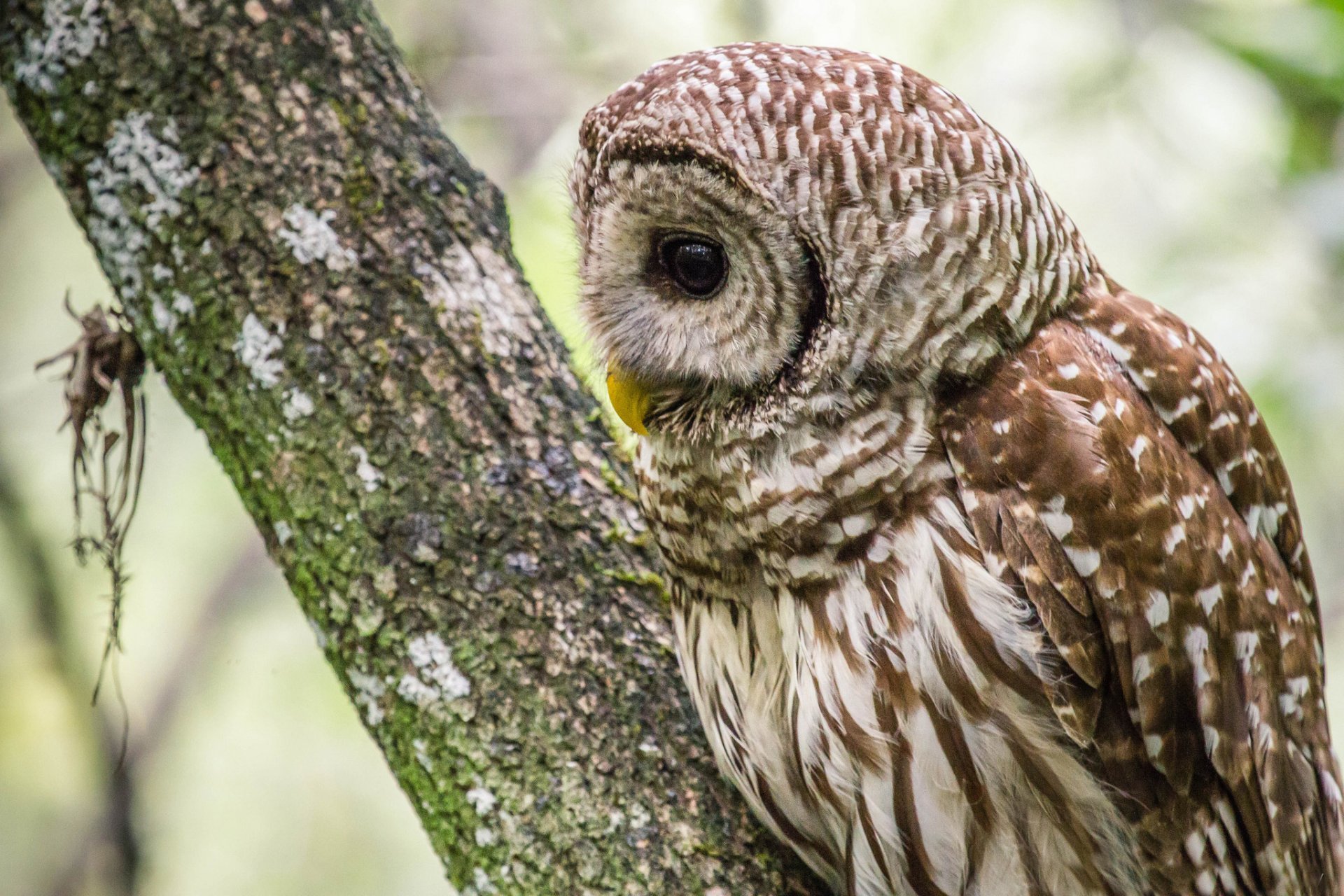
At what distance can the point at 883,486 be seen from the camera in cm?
208

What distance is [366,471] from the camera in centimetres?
223

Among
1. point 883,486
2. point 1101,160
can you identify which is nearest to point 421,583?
point 883,486

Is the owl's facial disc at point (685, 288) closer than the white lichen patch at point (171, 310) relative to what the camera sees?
Yes

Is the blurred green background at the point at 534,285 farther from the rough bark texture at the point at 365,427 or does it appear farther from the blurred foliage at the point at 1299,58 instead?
the rough bark texture at the point at 365,427

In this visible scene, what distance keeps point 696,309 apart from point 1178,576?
3.16ft

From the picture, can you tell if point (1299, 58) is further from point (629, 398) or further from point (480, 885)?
point (480, 885)

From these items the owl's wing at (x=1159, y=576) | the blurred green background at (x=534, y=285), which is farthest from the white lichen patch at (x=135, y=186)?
the owl's wing at (x=1159, y=576)

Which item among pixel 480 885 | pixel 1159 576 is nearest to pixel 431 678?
pixel 480 885

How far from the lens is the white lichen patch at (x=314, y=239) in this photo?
2.25m

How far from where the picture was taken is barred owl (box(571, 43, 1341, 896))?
2.01 m

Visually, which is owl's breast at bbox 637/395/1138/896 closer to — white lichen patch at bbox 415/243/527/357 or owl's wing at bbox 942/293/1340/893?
owl's wing at bbox 942/293/1340/893

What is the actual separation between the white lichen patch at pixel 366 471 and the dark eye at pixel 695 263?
66cm

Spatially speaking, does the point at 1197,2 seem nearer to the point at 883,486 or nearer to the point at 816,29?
the point at 816,29

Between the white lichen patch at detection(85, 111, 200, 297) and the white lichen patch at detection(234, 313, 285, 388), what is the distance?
0.24 metres
